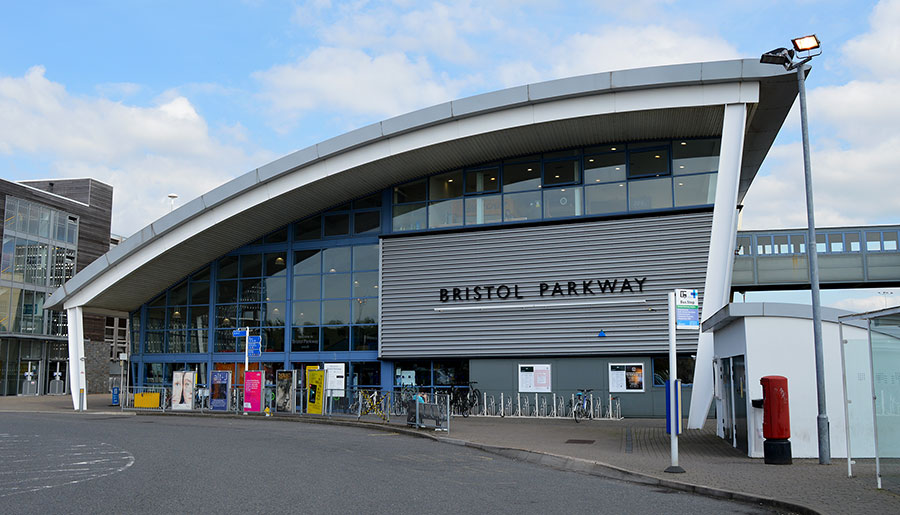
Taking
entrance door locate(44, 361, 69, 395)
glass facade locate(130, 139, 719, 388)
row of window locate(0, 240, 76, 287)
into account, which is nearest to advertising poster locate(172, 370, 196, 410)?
glass facade locate(130, 139, 719, 388)

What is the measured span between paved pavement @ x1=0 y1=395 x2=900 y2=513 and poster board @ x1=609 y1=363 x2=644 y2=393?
221 centimetres

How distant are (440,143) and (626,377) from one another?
10138 millimetres

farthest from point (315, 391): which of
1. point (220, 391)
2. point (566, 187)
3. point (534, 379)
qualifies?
point (566, 187)

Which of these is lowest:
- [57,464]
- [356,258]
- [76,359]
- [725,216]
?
[57,464]

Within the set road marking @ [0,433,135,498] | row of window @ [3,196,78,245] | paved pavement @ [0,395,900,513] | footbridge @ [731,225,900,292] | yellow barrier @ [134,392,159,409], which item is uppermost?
row of window @ [3,196,78,245]

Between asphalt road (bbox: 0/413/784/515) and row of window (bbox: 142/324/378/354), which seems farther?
row of window (bbox: 142/324/378/354)

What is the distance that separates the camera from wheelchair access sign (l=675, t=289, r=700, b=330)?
1430 centimetres

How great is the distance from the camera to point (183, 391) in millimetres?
30484

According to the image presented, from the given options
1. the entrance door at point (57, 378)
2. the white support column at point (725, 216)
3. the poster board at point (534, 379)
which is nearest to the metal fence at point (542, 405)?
the poster board at point (534, 379)

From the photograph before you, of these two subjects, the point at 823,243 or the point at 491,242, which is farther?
the point at 823,243

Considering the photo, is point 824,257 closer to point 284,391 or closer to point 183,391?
point 284,391

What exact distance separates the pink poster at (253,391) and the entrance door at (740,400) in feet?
57.2

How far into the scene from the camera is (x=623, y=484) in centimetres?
1205

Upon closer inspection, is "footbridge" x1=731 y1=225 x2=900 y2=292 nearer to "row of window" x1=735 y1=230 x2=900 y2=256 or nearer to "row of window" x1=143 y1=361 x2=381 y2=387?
"row of window" x1=735 y1=230 x2=900 y2=256
